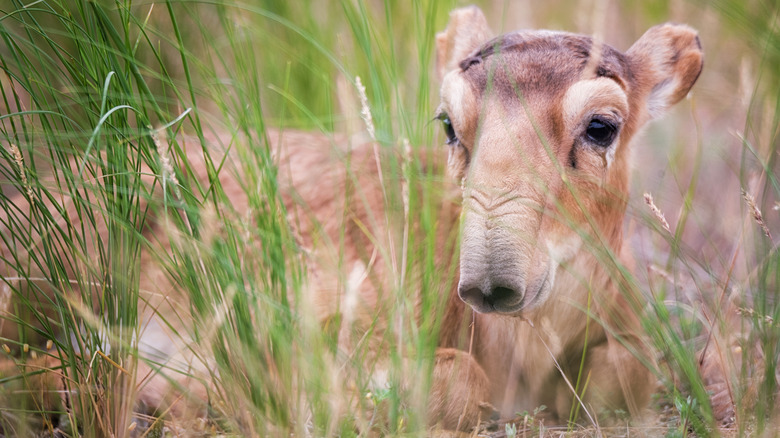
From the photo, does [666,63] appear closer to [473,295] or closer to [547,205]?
[547,205]

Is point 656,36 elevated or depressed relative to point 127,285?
elevated

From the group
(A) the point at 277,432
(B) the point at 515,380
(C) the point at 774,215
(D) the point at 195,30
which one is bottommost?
(B) the point at 515,380

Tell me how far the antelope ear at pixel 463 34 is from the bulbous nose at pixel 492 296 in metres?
1.44

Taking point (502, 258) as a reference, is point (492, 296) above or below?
below

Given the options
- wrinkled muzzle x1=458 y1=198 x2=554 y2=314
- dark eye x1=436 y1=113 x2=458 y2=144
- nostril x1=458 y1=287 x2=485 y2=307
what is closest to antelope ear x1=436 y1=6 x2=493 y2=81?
dark eye x1=436 y1=113 x2=458 y2=144

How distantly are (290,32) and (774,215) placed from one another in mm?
2937

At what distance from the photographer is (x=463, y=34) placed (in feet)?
10.4

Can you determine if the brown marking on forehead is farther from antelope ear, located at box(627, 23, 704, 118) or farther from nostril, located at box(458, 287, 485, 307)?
nostril, located at box(458, 287, 485, 307)

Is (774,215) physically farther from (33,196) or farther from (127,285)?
(33,196)

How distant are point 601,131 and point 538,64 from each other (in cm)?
35

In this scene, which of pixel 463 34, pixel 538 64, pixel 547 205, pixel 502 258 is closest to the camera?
pixel 502 258

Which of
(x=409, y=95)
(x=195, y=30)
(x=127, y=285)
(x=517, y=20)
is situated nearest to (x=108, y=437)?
(x=127, y=285)

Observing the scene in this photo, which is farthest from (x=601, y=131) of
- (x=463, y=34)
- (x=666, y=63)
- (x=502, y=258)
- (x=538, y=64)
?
(x=463, y=34)

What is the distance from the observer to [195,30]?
173 inches
